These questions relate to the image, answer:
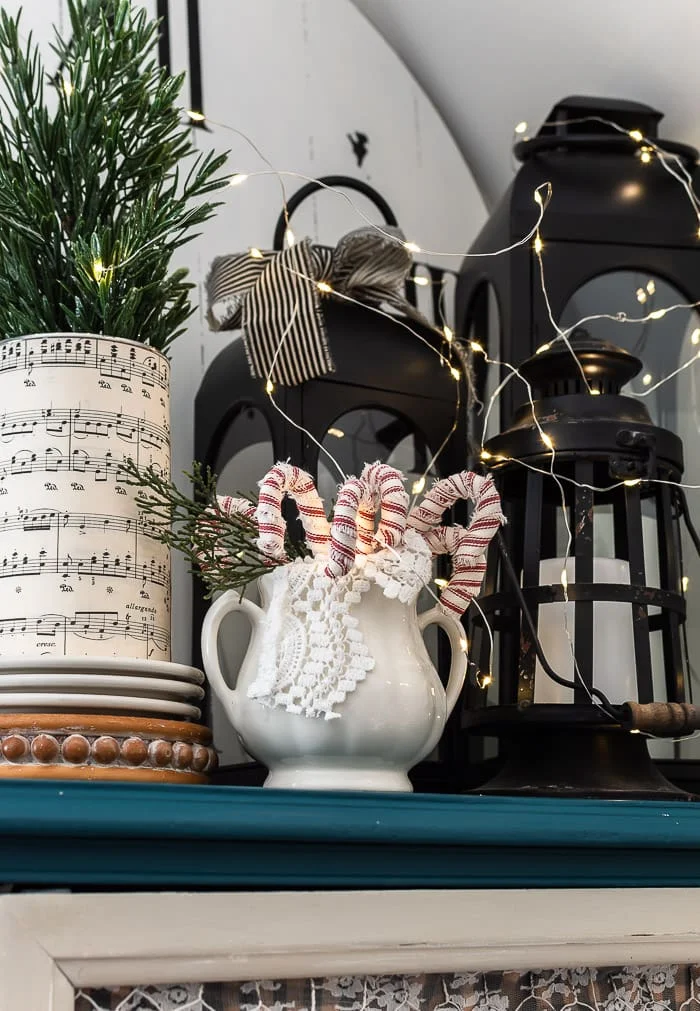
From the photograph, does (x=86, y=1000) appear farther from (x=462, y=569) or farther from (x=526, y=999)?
(x=462, y=569)

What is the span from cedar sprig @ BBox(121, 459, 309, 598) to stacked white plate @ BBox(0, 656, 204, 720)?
0.08m

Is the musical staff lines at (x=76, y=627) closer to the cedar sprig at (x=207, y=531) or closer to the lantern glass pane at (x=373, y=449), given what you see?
the cedar sprig at (x=207, y=531)

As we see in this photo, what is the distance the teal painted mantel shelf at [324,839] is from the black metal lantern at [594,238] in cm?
50

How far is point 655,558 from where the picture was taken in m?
1.06

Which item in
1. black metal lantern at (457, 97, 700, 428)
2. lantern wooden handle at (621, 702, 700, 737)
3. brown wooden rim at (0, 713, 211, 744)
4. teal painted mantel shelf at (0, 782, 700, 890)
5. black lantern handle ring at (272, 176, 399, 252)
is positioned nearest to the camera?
teal painted mantel shelf at (0, 782, 700, 890)

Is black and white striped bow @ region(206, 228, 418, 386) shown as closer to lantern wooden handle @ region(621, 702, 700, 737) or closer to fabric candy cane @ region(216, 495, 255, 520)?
fabric candy cane @ region(216, 495, 255, 520)

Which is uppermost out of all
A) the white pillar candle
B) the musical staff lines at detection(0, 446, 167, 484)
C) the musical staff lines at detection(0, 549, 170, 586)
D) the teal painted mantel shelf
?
the musical staff lines at detection(0, 446, 167, 484)

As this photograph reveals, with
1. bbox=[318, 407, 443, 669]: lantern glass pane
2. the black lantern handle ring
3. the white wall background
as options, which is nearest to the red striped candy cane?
bbox=[318, 407, 443, 669]: lantern glass pane

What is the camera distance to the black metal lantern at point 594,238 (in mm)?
1164

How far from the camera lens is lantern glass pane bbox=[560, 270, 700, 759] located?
1168 millimetres

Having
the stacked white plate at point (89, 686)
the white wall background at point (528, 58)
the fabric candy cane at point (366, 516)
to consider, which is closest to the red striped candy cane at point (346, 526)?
the fabric candy cane at point (366, 516)

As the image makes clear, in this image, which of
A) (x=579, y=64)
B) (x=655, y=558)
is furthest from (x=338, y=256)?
(x=579, y=64)

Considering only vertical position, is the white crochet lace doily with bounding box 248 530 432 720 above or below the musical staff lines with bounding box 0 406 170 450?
below

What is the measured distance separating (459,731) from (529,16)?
0.83 m
